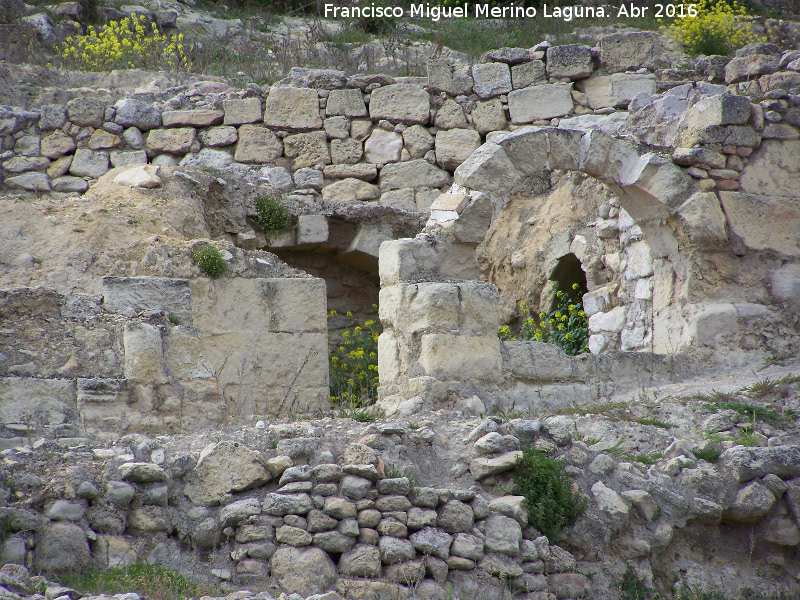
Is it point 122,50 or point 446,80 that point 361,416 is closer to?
point 446,80

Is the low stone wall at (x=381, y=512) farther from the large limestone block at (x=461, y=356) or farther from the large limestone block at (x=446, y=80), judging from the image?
the large limestone block at (x=446, y=80)

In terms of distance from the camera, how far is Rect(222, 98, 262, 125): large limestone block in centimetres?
1027

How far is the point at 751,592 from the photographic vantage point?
14.5ft

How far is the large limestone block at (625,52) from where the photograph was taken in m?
11.0

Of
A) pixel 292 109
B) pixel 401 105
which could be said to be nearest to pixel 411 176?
pixel 401 105

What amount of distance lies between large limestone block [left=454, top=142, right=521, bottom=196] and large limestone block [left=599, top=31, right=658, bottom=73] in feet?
17.7

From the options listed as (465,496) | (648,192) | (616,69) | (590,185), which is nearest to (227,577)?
(465,496)

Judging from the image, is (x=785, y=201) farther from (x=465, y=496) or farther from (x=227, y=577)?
(x=227, y=577)

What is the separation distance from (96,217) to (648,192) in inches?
168

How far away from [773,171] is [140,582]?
575 centimetres

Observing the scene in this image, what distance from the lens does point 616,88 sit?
10773mm

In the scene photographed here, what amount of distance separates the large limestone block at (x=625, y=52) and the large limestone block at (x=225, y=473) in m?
8.51

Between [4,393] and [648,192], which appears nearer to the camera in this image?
[4,393]

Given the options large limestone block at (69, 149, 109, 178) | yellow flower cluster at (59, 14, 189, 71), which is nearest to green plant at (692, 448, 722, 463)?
large limestone block at (69, 149, 109, 178)
